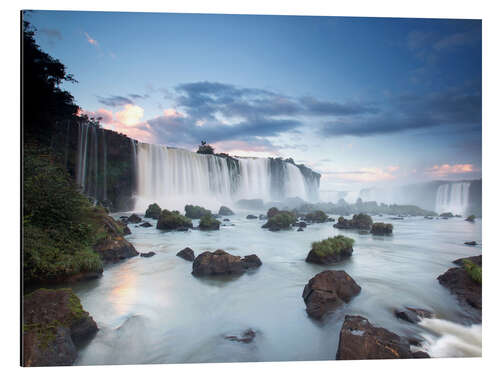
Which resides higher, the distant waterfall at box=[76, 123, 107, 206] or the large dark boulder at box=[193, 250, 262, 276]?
the distant waterfall at box=[76, 123, 107, 206]

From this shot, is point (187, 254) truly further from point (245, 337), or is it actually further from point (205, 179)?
point (245, 337)

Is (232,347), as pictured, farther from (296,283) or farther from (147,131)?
(147,131)

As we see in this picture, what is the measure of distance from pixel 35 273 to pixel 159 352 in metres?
2.01

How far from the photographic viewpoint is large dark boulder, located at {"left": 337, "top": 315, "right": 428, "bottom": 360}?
2.55m

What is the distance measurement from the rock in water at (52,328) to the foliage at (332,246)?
410cm

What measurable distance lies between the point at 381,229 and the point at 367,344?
5332 mm

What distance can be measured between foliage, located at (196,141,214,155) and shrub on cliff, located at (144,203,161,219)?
3.16m

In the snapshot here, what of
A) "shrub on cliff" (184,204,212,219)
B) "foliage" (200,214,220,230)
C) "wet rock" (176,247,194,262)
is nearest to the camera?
"wet rock" (176,247,194,262)

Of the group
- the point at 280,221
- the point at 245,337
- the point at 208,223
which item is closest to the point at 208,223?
the point at 208,223

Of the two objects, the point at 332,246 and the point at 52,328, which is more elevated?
the point at 332,246

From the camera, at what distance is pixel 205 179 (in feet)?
24.0

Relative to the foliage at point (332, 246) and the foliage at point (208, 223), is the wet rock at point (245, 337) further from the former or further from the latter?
the foliage at point (208, 223)

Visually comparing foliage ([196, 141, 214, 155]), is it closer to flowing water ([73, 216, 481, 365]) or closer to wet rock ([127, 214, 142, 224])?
flowing water ([73, 216, 481, 365])

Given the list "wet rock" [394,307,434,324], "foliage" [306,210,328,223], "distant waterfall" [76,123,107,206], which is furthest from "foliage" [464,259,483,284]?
"distant waterfall" [76,123,107,206]
